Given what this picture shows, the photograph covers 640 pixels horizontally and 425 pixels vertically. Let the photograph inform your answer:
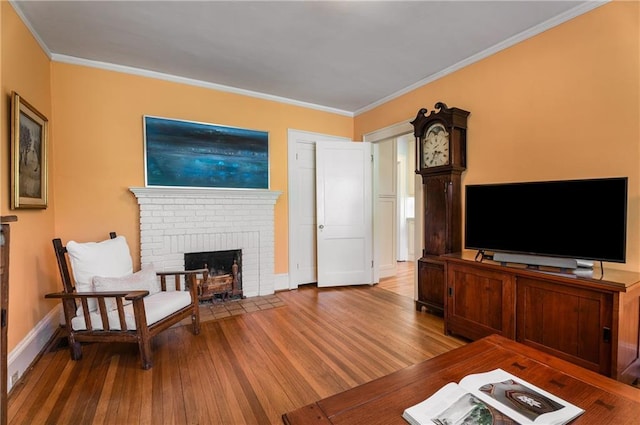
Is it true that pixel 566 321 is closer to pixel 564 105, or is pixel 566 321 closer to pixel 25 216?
pixel 564 105

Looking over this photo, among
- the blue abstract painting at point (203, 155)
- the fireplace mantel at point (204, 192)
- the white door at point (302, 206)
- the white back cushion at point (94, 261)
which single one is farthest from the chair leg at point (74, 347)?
the white door at point (302, 206)

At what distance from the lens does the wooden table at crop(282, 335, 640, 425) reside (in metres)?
0.96

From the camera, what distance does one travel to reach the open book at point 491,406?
923 millimetres

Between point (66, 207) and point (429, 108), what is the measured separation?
394 centimetres

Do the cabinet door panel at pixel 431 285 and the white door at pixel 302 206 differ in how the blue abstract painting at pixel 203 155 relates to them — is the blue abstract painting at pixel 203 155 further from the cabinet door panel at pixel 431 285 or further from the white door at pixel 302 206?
the cabinet door panel at pixel 431 285

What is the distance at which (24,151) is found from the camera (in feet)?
7.23

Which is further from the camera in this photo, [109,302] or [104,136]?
[104,136]

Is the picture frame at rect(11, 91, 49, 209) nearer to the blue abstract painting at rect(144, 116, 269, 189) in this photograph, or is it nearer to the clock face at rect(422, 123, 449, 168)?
the blue abstract painting at rect(144, 116, 269, 189)

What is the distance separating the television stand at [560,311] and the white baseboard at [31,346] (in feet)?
10.7

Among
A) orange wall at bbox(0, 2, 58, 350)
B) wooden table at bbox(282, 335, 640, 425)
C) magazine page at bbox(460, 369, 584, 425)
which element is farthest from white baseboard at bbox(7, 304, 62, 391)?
magazine page at bbox(460, 369, 584, 425)

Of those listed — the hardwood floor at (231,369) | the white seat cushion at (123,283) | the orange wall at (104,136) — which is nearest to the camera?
the hardwood floor at (231,369)

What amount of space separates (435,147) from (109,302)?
10.8ft

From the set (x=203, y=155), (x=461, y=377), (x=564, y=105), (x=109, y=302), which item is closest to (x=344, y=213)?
(x=203, y=155)

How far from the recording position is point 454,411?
3.16 feet
